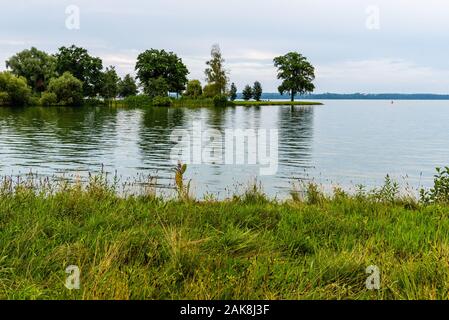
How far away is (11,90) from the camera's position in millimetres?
97500

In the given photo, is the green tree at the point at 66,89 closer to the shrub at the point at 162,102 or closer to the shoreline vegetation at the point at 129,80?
the shoreline vegetation at the point at 129,80

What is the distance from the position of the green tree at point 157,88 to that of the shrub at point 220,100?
45.6ft

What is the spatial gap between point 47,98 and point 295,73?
77.0 m

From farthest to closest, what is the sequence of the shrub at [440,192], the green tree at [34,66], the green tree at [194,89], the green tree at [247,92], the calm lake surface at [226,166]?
the green tree at [247,92] < the green tree at [194,89] < the green tree at [34,66] < the calm lake surface at [226,166] < the shrub at [440,192]

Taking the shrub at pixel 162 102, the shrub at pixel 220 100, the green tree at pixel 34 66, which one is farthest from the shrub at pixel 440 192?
the green tree at pixel 34 66

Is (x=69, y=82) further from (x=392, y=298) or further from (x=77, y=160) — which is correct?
(x=392, y=298)

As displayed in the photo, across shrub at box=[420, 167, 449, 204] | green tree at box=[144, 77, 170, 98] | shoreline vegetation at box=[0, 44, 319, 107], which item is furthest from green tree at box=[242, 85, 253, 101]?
shrub at box=[420, 167, 449, 204]

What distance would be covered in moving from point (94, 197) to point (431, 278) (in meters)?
7.06

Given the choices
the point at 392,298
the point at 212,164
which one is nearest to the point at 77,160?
the point at 212,164

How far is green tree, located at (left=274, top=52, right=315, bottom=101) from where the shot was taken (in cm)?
14350

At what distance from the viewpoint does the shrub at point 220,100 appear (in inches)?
5015

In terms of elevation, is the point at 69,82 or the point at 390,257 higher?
the point at 69,82

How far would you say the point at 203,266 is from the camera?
Answer: 220 inches
